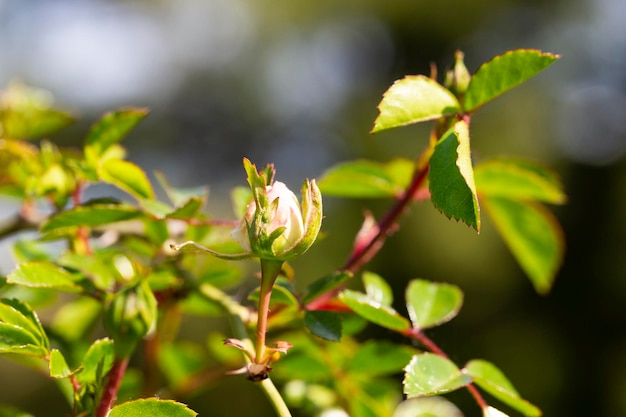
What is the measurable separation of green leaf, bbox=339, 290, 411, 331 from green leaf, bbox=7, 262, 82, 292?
20 cm

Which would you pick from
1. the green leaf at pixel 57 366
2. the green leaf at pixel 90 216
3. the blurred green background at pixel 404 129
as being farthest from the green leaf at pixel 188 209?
the blurred green background at pixel 404 129

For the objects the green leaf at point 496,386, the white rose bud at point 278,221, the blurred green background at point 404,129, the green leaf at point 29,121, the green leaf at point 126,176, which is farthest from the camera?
the blurred green background at point 404,129

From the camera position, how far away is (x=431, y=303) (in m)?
0.54

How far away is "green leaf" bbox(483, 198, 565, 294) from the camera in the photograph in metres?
0.63

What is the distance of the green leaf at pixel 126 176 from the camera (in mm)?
541

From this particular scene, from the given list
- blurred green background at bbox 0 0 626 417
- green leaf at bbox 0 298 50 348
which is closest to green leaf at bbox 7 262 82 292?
Answer: green leaf at bbox 0 298 50 348

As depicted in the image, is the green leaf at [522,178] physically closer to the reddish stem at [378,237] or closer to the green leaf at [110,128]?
the reddish stem at [378,237]

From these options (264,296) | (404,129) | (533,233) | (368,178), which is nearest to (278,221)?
(264,296)

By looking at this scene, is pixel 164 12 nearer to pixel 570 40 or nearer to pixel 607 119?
pixel 570 40

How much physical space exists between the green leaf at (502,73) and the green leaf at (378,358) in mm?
242

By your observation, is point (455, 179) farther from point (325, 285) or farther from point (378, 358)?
point (378, 358)

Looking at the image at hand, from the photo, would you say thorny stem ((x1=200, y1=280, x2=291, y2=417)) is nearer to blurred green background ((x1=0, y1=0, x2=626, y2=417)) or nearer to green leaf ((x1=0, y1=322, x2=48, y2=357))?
green leaf ((x1=0, y1=322, x2=48, y2=357))

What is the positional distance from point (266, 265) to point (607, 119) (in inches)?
279

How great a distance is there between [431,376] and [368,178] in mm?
222
